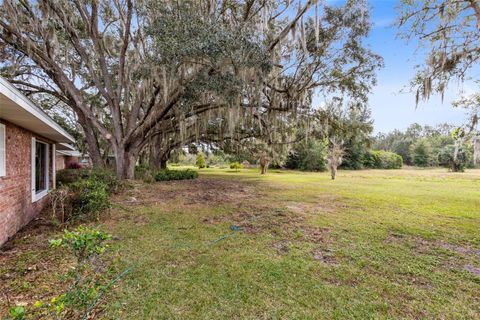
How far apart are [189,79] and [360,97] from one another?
685 cm

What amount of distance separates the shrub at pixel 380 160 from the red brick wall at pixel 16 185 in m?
36.5

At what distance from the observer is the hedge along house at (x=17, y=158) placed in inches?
122

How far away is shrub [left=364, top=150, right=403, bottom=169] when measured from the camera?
34.4 meters

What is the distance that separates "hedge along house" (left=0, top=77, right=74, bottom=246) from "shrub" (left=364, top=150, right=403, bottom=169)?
36.4 meters

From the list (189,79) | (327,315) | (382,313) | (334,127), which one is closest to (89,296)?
(327,315)

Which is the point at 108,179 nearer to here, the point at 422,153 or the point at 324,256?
the point at 324,256

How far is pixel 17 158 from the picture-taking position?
421 centimetres

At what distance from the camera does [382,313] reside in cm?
225

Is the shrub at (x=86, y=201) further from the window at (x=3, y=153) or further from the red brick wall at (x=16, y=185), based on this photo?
the window at (x=3, y=153)

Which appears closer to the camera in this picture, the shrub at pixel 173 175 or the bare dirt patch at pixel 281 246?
the bare dirt patch at pixel 281 246

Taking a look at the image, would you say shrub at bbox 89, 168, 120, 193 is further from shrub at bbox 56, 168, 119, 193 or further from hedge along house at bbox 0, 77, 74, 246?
hedge along house at bbox 0, 77, 74, 246

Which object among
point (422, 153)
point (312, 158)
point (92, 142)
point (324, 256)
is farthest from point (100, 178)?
point (422, 153)

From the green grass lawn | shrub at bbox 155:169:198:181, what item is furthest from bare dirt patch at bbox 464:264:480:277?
shrub at bbox 155:169:198:181

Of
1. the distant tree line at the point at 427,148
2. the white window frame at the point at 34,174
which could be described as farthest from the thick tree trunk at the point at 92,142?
the distant tree line at the point at 427,148
